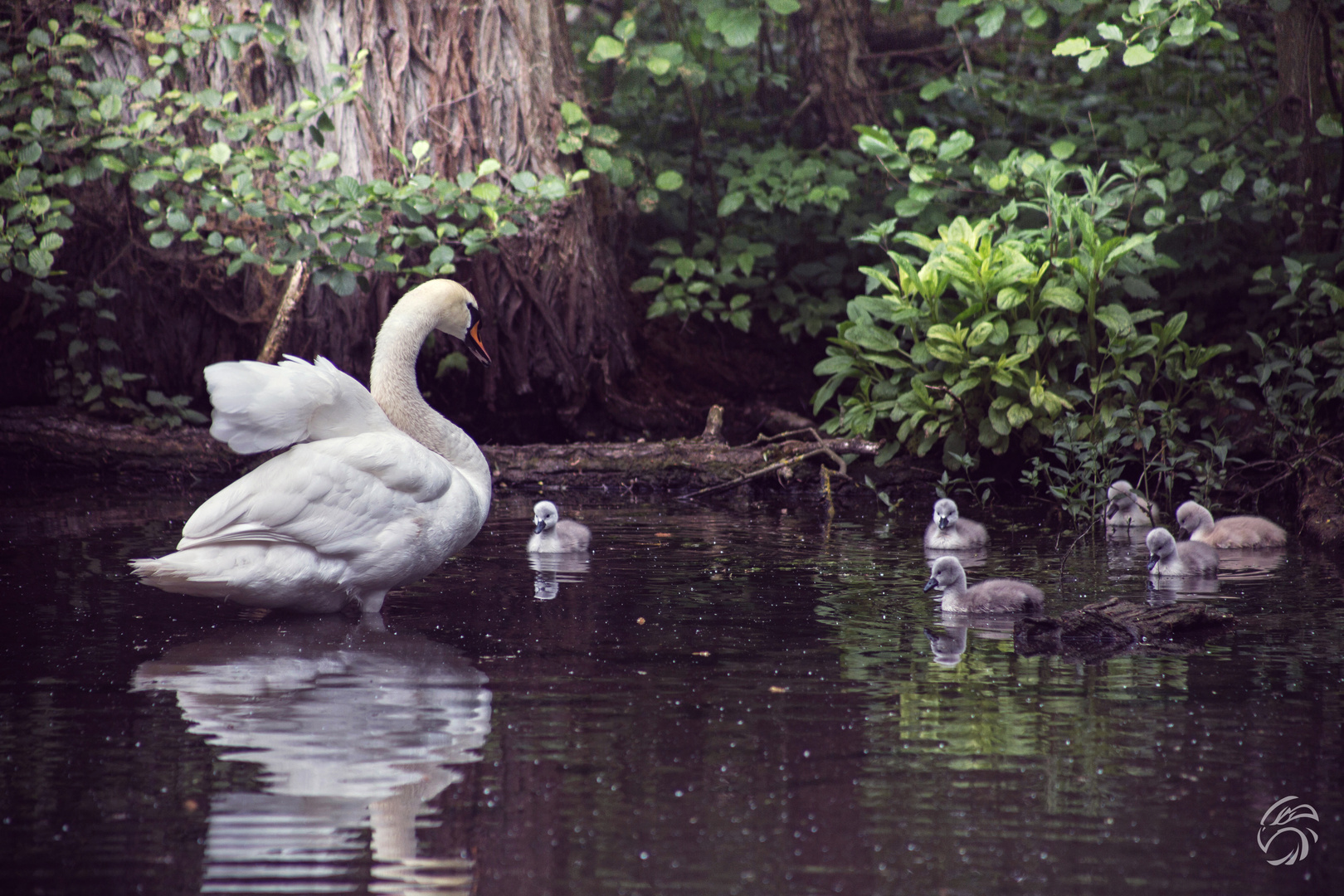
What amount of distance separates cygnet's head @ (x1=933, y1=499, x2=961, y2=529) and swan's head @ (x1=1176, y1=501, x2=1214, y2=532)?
1.41 meters

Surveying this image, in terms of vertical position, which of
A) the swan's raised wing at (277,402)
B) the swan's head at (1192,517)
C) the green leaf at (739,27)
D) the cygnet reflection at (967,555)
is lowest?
the cygnet reflection at (967,555)

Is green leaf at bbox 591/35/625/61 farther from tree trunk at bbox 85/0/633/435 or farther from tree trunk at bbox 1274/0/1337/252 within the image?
tree trunk at bbox 1274/0/1337/252

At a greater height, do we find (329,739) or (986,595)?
(986,595)

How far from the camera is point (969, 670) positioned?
4.64 meters

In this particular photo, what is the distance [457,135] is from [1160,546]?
6995 millimetres

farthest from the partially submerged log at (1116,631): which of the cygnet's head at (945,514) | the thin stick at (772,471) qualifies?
the thin stick at (772,471)

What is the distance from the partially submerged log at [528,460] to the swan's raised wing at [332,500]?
4.40m

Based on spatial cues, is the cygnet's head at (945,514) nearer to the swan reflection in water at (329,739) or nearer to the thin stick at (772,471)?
the thin stick at (772,471)

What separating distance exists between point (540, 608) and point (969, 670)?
78.7 inches

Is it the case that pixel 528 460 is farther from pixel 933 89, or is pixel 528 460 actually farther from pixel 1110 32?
pixel 1110 32

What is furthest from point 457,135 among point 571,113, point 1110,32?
point 1110,32

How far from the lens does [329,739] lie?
12.3ft

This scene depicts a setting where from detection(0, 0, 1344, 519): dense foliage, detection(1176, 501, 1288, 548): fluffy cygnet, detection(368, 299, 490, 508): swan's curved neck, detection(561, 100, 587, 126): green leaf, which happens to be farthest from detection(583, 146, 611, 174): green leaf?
detection(1176, 501, 1288, 548): fluffy cygnet

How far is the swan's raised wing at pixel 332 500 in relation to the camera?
5.27 m
